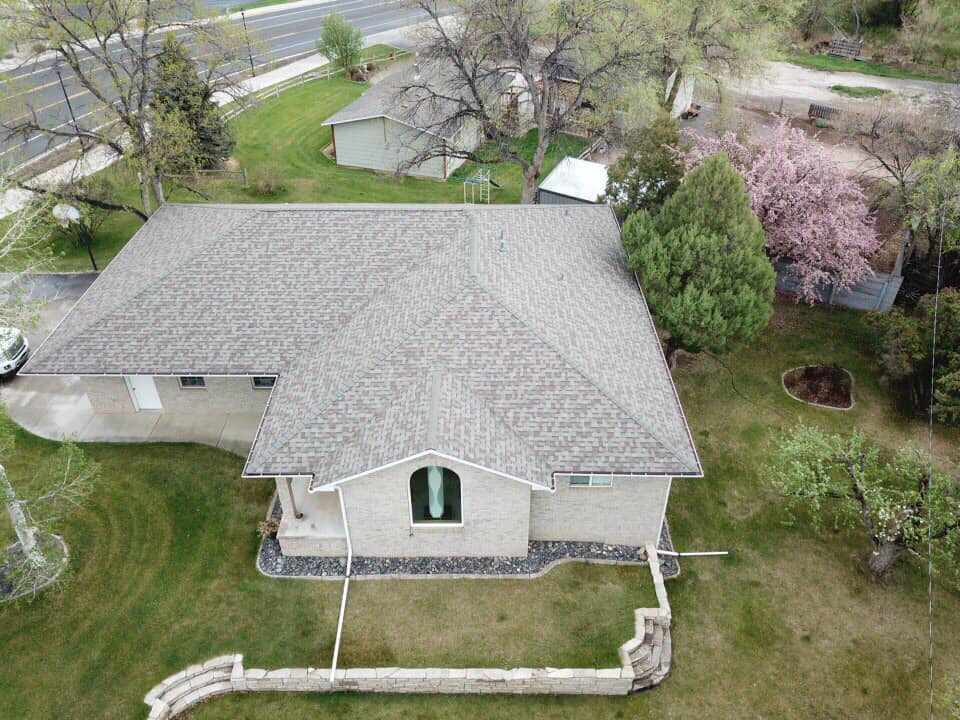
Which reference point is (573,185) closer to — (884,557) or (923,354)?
(923,354)

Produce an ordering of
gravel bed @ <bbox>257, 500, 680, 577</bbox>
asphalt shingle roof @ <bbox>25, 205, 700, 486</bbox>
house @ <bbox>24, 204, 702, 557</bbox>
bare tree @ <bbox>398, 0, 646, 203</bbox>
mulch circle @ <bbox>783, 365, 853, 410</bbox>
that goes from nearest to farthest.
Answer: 1. house @ <bbox>24, 204, 702, 557</bbox>
2. asphalt shingle roof @ <bbox>25, 205, 700, 486</bbox>
3. gravel bed @ <bbox>257, 500, 680, 577</bbox>
4. mulch circle @ <bbox>783, 365, 853, 410</bbox>
5. bare tree @ <bbox>398, 0, 646, 203</bbox>

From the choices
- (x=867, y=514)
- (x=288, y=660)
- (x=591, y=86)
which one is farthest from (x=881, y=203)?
(x=288, y=660)

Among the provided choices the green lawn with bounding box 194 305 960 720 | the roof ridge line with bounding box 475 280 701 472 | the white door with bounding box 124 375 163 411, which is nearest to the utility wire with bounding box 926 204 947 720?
the green lawn with bounding box 194 305 960 720

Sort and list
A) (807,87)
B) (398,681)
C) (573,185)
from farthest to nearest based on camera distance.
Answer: (807,87) < (573,185) < (398,681)

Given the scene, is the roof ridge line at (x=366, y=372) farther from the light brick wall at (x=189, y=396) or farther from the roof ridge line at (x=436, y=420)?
the light brick wall at (x=189, y=396)

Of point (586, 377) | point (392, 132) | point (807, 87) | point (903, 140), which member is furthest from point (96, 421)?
point (807, 87)

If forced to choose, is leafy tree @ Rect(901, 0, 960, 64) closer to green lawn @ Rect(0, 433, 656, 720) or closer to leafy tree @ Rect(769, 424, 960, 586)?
leafy tree @ Rect(769, 424, 960, 586)

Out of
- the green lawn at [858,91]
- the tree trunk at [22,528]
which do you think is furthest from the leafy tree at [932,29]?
the tree trunk at [22,528]

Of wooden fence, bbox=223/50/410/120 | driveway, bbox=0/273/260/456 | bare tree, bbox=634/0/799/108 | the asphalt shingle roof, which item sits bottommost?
driveway, bbox=0/273/260/456
